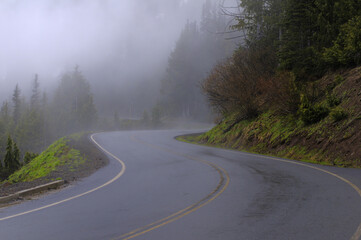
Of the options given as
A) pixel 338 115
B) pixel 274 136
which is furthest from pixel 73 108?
pixel 338 115

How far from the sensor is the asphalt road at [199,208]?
482cm

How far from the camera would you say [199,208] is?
6.21 m

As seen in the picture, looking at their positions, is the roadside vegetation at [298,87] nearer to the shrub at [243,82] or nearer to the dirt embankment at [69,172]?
the shrub at [243,82]

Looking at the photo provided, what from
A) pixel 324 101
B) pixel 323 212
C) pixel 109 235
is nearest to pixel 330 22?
pixel 324 101

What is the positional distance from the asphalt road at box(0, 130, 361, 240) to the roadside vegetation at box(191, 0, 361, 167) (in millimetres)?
4883

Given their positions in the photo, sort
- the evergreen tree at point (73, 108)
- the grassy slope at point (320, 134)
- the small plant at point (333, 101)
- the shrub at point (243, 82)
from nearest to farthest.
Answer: the grassy slope at point (320, 134), the small plant at point (333, 101), the shrub at point (243, 82), the evergreen tree at point (73, 108)

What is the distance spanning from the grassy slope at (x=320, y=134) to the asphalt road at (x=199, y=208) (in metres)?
3.14

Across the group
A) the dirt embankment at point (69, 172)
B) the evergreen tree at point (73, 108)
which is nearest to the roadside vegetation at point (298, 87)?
the dirt embankment at point (69, 172)

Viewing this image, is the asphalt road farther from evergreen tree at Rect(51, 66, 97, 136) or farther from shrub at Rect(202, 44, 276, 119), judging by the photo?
evergreen tree at Rect(51, 66, 97, 136)

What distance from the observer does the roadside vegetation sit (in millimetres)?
14938

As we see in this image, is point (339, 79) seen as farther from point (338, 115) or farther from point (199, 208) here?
point (199, 208)

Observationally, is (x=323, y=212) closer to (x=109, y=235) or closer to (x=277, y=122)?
(x=109, y=235)

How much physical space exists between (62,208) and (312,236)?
5.23 metres

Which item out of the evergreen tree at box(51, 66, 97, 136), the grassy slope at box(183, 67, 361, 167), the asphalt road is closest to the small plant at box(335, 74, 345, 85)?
the grassy slope at box(183, 67, 361, 167)
